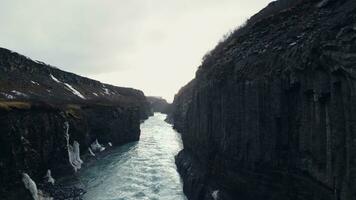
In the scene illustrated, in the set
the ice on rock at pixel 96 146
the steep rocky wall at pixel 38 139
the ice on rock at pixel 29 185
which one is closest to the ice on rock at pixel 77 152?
the steep rocky wall at pixel 38 139

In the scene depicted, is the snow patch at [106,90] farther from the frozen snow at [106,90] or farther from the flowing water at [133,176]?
the flowing water at [133,176]

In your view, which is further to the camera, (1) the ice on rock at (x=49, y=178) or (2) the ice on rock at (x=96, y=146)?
(2) the ice on rock at (x=96, y=146)

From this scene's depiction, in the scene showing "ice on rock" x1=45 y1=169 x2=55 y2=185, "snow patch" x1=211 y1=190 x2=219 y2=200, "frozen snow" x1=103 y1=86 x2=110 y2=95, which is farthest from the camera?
"frozen snow" x1=103 y1=86 x2=110 y2=95

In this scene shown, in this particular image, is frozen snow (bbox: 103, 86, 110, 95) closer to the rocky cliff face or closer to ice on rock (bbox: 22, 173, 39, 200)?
ice on rock (bbox: 22, 173, 39, 200)

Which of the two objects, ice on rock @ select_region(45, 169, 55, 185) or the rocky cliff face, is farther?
ice on rock @ select_region(45, 169, 55, 185)

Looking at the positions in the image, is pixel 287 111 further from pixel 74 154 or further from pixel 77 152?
pixel 77 152

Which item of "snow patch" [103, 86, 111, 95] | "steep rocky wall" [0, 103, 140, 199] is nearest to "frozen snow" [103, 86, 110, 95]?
"snow patch" [103, 86, 111, 95]

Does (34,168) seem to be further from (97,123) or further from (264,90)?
(97,123)
